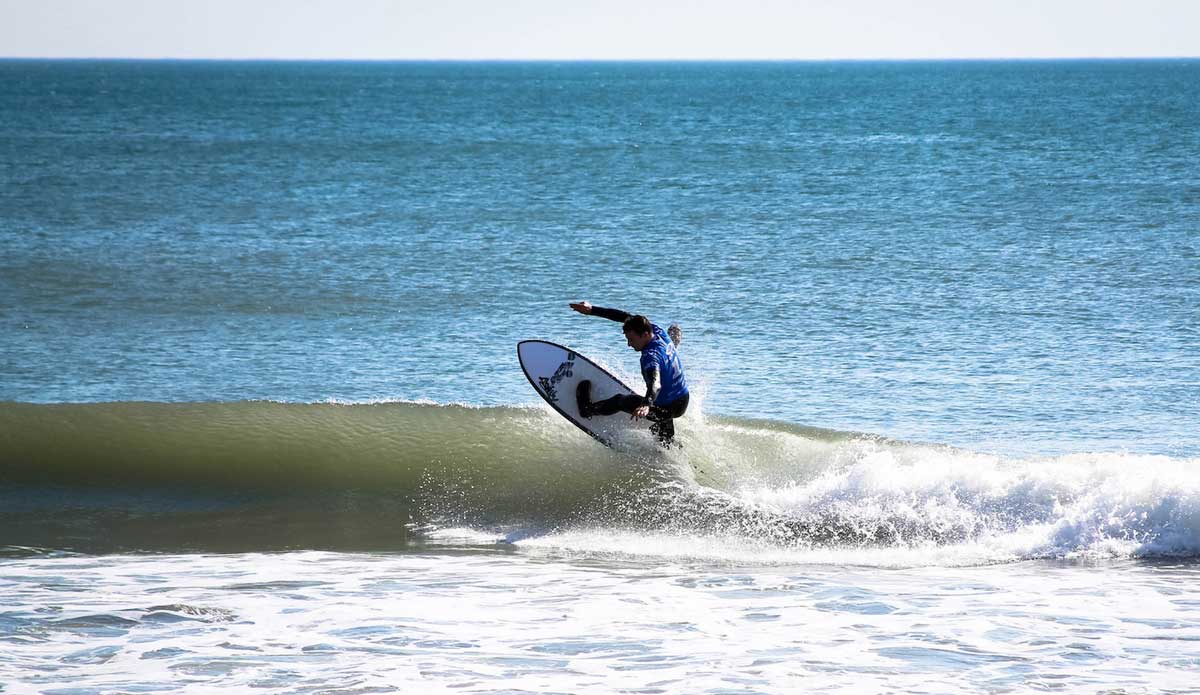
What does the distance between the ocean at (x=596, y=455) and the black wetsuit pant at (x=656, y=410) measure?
0.87 feet

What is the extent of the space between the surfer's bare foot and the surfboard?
4 centimetres

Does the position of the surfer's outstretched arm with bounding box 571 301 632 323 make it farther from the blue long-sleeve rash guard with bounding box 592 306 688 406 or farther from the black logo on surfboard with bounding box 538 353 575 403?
the black logo on surfboard with bounding box 538 353 575 403

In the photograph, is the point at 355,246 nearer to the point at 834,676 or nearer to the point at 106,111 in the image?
the point at 834,676

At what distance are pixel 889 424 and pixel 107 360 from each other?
37.1 ft

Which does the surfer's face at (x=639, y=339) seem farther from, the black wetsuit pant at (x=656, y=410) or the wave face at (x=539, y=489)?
the wave face at (x=539, y=489)

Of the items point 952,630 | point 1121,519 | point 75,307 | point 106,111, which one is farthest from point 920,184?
point 106,111

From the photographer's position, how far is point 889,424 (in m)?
14.0

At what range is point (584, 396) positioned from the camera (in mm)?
12383

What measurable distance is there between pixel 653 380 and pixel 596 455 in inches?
70.2

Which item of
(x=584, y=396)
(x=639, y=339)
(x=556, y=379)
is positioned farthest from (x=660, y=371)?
(x=556, y=379)

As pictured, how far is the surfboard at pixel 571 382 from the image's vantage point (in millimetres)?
12281

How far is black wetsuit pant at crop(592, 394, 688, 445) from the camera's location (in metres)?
11.7

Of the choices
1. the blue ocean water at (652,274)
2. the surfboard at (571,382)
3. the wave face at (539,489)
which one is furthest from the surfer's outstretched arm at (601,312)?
the blue ocean water at (652,274)

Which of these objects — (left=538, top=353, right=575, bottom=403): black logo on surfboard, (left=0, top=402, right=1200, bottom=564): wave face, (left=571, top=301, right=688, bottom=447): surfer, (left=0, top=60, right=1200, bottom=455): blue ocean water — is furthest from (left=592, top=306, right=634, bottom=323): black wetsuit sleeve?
(left=0, top=60, right=1200, bottom=455): blue ocean water
